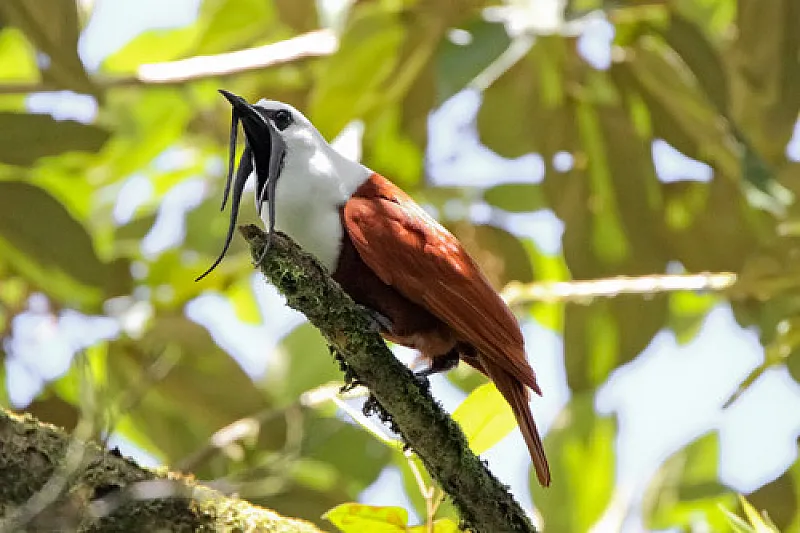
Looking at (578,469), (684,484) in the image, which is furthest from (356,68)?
(684,484)

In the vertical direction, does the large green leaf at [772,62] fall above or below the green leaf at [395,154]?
below

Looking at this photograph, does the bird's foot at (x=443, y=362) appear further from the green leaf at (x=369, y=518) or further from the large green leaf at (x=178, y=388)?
the large green leaf at (x=178, y=388)

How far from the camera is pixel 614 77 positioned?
141 inches

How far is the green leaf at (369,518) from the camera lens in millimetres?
1829

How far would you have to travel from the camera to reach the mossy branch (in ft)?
5.69

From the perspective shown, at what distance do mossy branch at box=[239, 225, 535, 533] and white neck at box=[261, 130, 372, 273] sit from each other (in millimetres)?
365

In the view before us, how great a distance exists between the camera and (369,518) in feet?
6.06

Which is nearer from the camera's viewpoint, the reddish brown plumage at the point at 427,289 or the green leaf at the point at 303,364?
the reddish brown plumage at the point at 427,289

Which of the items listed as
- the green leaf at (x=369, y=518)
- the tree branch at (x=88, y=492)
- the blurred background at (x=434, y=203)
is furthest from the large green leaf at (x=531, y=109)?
the tree branch at (x=88, y=492)

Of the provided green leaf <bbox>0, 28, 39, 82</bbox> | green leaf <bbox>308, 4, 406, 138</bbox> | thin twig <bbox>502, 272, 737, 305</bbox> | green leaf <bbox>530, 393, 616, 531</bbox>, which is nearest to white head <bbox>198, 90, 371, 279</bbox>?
green leaf <bbox>308, 4, 406, 138</bbox>

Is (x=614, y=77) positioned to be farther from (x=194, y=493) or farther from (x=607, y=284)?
(x=194, y=493)

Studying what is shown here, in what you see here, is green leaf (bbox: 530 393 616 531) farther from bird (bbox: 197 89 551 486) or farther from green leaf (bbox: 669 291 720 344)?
bird (bbox: 197 89 551 486)

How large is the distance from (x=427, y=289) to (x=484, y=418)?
0.34 m

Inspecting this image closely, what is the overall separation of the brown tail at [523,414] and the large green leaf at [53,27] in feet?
4.52
